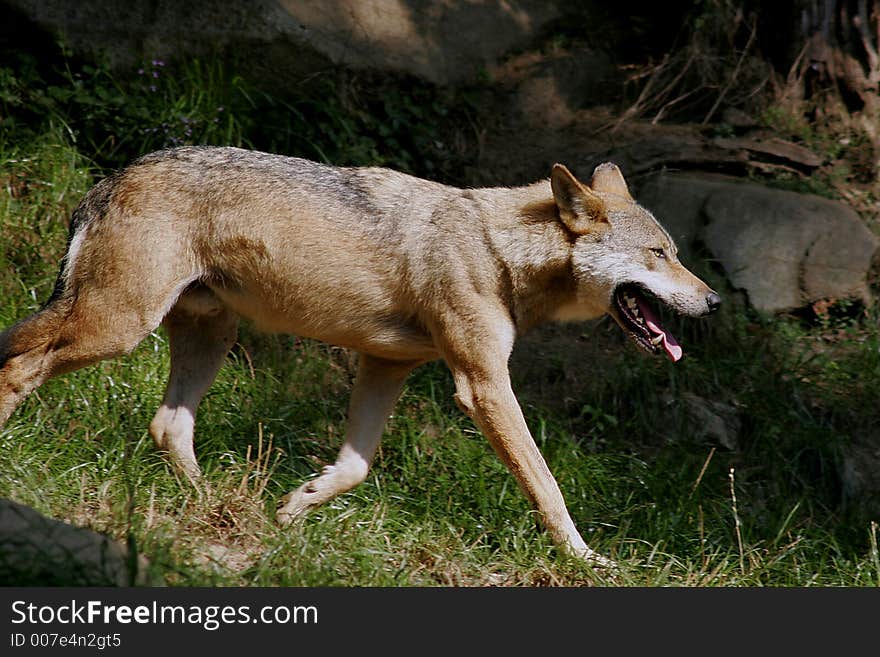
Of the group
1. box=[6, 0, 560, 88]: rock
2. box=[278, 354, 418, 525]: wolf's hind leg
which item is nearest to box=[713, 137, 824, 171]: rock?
box=[6, 0, 560, 88]: rock

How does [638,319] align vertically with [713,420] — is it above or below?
above

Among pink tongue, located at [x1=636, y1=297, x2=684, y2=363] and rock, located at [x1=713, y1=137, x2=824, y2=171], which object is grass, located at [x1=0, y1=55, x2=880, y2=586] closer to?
pink tongue, located at [x1=636, y1=297, x2=684, y2=363]

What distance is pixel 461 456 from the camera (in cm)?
685

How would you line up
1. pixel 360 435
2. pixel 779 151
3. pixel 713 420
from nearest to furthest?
pixel 360 435, pixel 713 420, pixel 779 151

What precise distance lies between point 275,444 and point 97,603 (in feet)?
8.90

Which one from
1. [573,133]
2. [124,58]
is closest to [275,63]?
[124,58]

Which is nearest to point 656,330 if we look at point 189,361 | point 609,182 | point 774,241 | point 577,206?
point 577,206

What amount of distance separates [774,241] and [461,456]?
357 cm

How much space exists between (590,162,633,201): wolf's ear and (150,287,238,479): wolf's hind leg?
2.27 m

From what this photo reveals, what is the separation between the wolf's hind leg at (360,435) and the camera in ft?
19.6

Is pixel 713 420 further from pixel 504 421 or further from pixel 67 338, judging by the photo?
pixel 67 338

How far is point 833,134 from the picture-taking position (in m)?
10.0

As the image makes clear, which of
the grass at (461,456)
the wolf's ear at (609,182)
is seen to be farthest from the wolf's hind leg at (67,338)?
the wolf's ear at (609,182)

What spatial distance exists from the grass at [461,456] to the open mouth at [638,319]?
1.06m
